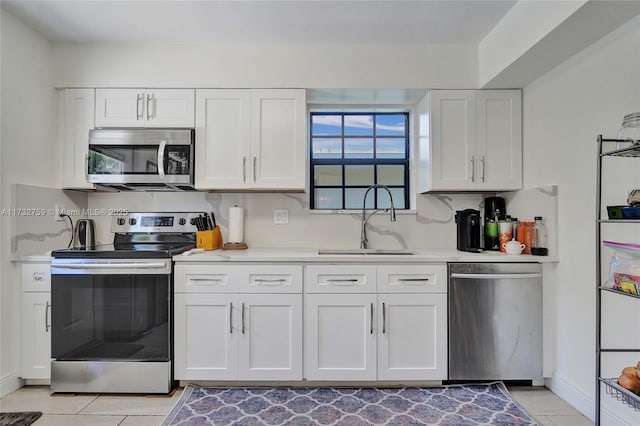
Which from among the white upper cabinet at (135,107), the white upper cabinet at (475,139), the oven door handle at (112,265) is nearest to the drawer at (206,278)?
the oven door handle at (112,265)

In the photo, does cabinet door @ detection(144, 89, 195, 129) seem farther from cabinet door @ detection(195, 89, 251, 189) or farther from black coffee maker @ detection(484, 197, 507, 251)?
black coffee maker @ detection(484, 197, 507, 251)

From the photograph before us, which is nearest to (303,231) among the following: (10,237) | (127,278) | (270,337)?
(270,337)

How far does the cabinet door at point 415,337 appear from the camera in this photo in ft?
7.43

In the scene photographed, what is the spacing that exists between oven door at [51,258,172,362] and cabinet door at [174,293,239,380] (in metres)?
0.08

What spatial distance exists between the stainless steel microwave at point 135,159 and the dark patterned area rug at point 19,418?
145cm

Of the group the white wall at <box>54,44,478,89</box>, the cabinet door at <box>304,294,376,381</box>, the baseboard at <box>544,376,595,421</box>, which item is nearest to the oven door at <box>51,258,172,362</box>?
the cabinet door at <box>304,294,376,381</box>

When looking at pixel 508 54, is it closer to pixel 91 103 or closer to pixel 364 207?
pixel 364 207

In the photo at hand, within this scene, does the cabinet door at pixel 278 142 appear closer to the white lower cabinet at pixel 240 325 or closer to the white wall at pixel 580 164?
the white lower cabinet at pixel 240 325

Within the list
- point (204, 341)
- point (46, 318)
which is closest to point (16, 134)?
point (46, 318)

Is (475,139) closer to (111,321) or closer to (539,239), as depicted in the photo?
(539,239)

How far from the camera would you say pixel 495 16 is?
7.36ft

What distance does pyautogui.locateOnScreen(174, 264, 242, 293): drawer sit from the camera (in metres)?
2.28

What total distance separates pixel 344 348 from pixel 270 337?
0.48 metres

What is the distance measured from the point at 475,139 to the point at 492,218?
64 cm
